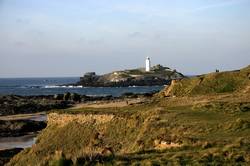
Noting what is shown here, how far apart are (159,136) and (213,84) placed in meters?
20.0

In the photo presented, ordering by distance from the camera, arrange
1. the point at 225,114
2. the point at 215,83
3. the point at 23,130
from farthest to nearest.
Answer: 1. the point at 23,130
2. the point at 215,83
3. the point at 225,114

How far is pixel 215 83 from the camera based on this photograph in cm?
4047

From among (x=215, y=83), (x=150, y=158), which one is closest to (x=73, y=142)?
(x=150, y=158)

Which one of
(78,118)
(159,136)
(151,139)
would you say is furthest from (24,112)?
(151,139)

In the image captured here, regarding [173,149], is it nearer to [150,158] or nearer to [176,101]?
[150,158]

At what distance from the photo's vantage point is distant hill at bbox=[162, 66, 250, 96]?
128 ft

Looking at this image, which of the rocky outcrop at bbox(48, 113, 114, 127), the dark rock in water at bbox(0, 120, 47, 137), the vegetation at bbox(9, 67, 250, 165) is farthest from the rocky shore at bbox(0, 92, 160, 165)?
the vegetation at bbox(9, 67, 250, 165)

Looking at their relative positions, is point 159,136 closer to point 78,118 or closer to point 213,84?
point 78,118

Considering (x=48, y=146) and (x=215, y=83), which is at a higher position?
(x=215, y=83)

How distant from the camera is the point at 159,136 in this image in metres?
21.2

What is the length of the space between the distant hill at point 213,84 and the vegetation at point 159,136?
15 cm

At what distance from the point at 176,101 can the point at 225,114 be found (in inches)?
328

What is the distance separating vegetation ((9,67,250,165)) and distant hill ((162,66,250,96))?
15cm

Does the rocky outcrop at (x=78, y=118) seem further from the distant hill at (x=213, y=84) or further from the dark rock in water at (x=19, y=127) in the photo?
the dark rock in water at (x=19, y=127)
